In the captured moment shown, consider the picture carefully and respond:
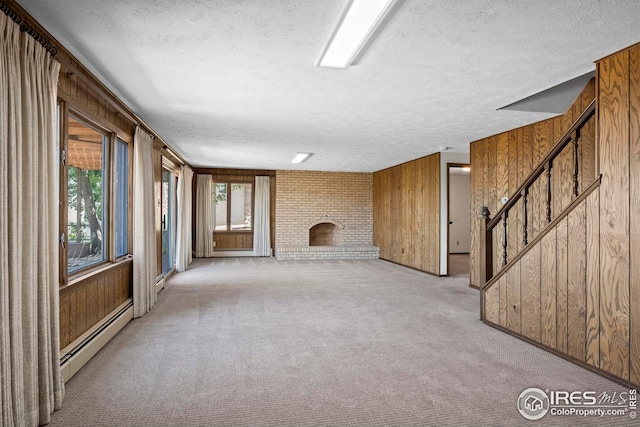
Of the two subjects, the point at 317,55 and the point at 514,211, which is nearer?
the point at 317,55

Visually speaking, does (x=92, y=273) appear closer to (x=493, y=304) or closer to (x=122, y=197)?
(x=122, y=197)

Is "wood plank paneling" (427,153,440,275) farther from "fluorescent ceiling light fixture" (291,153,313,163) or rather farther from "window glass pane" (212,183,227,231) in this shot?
"window glass pane" (212,183,227,231)

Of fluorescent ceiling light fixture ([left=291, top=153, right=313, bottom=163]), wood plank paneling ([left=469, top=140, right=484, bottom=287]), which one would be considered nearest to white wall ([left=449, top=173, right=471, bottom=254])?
wood plank paneling ([left=469, top=140, right=484, bottom=287])

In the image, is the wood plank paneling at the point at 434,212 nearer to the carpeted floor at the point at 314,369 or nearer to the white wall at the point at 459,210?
the carpeted floor at the point at 314,369

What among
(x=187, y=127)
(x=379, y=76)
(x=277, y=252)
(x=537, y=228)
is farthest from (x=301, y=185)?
(x=379, y=76)

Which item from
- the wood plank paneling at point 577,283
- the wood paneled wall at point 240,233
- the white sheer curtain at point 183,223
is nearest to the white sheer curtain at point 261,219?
the wood paneled wall at point 240,233

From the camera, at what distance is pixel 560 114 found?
4.62 metres

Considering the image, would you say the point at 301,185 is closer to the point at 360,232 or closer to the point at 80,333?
the point at 360,232

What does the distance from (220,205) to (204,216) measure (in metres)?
0.64

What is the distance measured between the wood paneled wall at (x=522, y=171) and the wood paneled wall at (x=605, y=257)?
142 cm

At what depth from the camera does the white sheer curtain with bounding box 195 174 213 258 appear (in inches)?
392

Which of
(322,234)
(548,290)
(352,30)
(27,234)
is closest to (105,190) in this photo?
(27,234)

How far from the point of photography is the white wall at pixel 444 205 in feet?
23.4

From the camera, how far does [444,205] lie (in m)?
7.17
